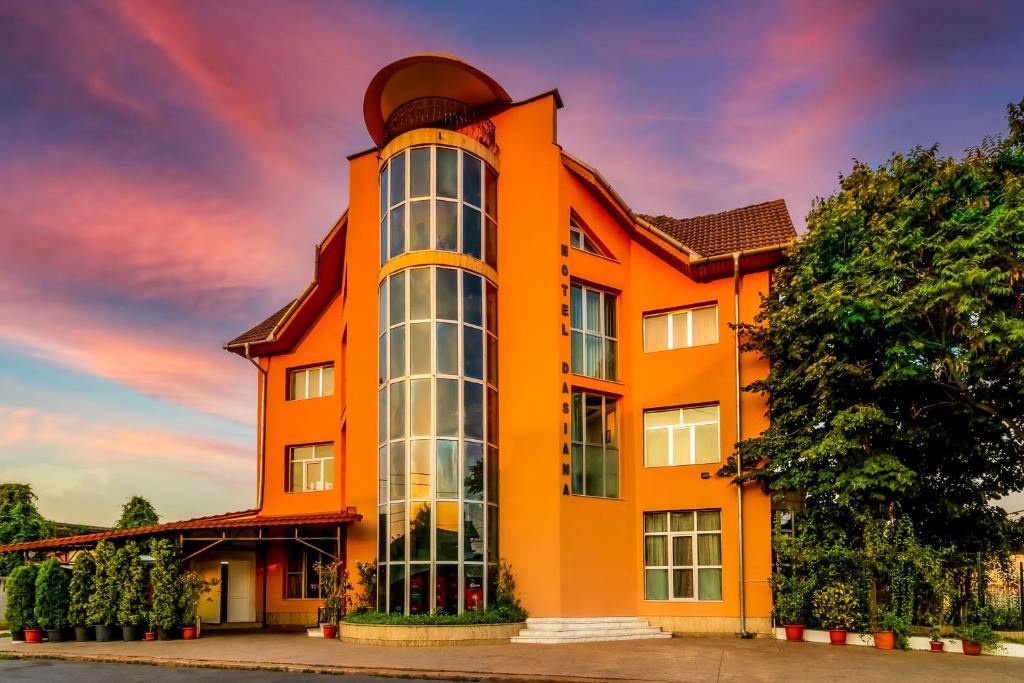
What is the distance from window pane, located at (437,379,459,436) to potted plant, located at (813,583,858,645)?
857 cm

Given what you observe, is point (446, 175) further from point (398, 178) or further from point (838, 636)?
point (838, 636)

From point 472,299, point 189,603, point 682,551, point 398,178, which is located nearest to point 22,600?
point 189,603

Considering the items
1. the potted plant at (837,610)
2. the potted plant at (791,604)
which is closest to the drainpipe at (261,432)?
the potted plant at (791,604)

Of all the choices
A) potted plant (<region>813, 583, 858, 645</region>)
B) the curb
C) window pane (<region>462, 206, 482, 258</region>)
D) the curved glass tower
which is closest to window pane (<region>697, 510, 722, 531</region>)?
potted plant (<region>813, 583, 858, 645</region>)

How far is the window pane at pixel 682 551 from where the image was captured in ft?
73.1

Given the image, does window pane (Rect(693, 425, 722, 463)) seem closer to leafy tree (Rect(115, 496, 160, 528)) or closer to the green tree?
the green tree

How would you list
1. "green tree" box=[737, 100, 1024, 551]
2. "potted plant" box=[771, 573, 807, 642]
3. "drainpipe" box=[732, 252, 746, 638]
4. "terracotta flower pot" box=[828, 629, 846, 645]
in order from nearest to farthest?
"green tree" box=[737, 100, 1024, 551] → "terracotta flower pot" box=[828, 629, 846, 645] → "potted plant" box=[771, 573, 807, 642] → "drainpipe" box=[732, 252, 746, 638]

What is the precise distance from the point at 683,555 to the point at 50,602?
15.1m

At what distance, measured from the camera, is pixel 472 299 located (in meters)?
22.3

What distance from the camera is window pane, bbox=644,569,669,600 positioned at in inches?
882

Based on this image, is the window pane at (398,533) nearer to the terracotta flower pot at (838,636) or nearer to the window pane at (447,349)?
the window pane at (447,349)

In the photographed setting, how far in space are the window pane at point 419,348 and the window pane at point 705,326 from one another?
21.9ft

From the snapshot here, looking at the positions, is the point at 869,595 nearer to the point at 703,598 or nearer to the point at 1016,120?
the point at 703,598

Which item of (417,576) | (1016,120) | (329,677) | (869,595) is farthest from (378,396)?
(1016,120)
